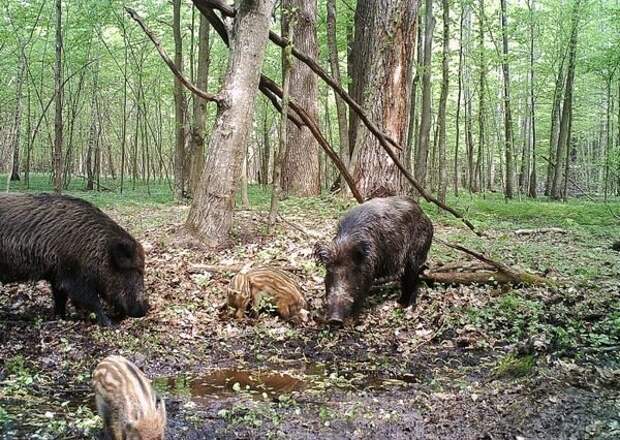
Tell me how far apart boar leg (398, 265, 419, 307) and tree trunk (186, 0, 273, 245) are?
2.79m

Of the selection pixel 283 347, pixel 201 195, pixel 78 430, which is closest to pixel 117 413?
pixel 78 430

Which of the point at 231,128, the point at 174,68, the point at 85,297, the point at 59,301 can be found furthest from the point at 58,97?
the point at 85,297

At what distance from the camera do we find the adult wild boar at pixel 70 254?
618 centimetres

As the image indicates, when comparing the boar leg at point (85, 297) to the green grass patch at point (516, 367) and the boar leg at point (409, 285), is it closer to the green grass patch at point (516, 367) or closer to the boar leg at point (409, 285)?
the boar leg at point (409, 285)

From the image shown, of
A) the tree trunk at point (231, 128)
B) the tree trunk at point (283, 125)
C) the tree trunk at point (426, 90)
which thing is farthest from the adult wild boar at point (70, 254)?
the tree trunk at point (426, 90)

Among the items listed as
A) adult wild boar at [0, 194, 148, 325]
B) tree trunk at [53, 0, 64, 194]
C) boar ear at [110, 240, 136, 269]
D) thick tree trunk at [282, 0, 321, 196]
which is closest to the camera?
adult wild boar at [0, 194, 148, 325]

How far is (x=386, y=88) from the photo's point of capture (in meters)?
11.4

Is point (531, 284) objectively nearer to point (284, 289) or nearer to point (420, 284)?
point (420, 284)

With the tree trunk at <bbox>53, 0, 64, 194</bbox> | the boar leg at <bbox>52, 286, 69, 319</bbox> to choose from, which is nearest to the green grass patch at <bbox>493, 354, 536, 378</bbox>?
the boar leg at <bbox>52, 286, 69, 319</bbox>

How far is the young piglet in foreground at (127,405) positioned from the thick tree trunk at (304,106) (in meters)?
11.2

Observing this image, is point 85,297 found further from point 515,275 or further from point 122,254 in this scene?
point 515,275

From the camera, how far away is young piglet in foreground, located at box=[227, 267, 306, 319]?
6.62 m

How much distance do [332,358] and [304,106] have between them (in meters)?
9.84

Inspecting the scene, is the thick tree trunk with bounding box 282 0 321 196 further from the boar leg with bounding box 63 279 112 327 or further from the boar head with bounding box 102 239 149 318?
the boar leg with bounding box 63 279 112 327
